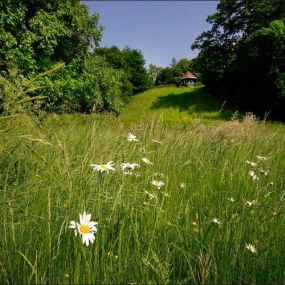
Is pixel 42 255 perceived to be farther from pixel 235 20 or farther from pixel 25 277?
pixel 235 20

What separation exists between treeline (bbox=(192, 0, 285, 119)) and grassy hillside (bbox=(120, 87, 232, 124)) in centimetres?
221

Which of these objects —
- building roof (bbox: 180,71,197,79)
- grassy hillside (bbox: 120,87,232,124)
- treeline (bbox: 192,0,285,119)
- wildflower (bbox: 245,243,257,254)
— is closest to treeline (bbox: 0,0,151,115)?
grassy hillside (bbox: 120,87,232,124)


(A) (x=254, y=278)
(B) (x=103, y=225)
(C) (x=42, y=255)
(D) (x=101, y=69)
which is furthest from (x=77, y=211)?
(D) (x=101, y=69)

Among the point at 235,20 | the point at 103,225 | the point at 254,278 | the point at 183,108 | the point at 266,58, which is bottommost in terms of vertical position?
the point at 183,108

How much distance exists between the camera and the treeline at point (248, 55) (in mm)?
24844

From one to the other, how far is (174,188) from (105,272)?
1.45m

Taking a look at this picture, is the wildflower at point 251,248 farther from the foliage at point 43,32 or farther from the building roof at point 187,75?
the building roof at point 187,75

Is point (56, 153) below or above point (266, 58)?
below

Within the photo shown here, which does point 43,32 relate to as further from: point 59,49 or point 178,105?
point 178,105

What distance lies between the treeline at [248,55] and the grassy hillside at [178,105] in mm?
2207

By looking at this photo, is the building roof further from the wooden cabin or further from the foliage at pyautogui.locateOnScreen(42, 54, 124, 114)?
the foliage at pyautogui.locateOnScreen(42, 54, 124, 114)

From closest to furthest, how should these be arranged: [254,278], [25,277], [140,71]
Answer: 1. [25,277]
2. [254,278]
3. [140,71]

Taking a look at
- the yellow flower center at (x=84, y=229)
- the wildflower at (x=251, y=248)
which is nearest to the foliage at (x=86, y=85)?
the wildflower at (x=251, y=248)

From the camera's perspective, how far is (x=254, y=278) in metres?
1.74
